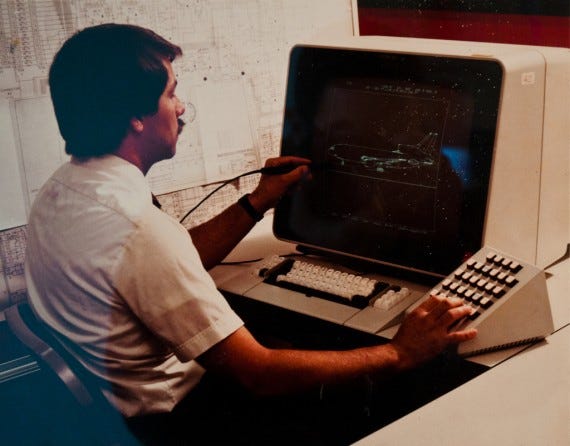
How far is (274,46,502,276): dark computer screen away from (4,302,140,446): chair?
0.69 meters

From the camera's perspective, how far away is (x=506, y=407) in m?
1.19

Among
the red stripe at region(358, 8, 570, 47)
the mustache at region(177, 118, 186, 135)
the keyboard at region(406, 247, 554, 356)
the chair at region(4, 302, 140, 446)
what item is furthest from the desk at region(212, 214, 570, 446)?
the red stripe at region(358, 8, 570, 47)

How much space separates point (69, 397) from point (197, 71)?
861 millimetres

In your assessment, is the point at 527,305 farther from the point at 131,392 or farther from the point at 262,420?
the point at 131,392

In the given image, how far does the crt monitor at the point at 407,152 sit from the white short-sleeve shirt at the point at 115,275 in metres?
0.52

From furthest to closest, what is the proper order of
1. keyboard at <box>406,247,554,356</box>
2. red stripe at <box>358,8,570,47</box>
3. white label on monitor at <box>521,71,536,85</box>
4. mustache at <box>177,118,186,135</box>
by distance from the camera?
red stripe at <box>358,8,570,47</box>, mustache at <box>177,118,186,135</box>, white label on monitor at <box>521,71,536,85</box>, keyboard at <box>406,247,554,356</box>

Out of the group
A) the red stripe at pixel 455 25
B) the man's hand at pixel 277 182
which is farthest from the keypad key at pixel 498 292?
the red stripe at pixel 455 25

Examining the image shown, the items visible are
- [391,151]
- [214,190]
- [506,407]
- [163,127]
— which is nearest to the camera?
[506,407]

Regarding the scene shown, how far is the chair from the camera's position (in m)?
1.22

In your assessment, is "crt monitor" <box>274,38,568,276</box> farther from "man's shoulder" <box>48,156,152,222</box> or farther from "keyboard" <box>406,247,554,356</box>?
"man's shoulder" <box>48,156,152,222</box>

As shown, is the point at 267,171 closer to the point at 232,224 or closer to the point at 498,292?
the point at 232,224

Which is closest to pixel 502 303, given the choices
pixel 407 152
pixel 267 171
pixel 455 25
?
pixel 407 152

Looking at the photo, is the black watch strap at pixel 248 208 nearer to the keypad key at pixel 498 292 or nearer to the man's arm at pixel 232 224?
the man's arm at pixel 232 224

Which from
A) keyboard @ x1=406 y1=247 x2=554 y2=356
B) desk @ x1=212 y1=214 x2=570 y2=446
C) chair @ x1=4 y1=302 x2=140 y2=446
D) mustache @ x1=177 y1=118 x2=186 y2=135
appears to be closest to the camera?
desk @ x1=212 y1=214 x2=570 y2=446
